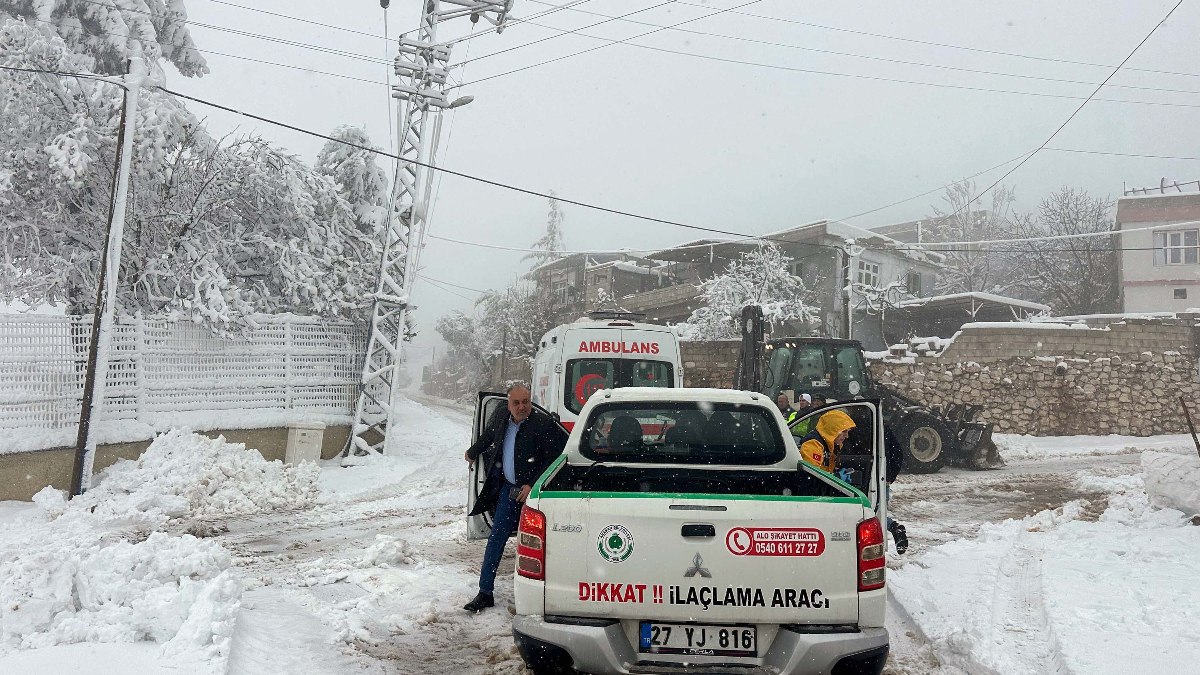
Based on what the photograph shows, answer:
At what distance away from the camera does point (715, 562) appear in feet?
12.3

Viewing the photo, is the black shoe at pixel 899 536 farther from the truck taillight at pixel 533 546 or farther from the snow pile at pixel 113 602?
the snow pile at pixel 113 602

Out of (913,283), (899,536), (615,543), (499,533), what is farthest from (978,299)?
(615,543)

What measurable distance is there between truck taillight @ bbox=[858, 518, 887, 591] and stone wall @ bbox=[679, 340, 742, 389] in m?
22.7

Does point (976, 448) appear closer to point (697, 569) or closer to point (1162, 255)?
point (697, 569)

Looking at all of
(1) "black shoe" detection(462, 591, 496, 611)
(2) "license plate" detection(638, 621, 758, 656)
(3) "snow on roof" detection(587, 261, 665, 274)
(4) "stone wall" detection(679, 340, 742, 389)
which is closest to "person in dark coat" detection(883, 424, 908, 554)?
(1) "black shoe" detection(462, 591, 496, 611)

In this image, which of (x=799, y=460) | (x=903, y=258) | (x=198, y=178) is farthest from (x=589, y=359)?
(x=903, y=258)

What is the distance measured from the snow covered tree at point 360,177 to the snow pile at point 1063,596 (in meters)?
14.3

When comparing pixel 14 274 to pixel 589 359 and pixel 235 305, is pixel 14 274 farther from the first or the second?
pixel 589 359

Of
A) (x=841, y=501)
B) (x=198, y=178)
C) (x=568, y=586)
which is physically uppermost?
(x=198, y=178)

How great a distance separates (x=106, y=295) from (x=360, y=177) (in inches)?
312

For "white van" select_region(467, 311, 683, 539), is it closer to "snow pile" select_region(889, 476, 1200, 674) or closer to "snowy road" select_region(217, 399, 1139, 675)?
"snowy road" select_region(217, 399, 1139, 675)

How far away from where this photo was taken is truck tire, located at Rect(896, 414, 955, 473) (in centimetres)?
1630

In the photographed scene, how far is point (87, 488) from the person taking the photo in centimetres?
1148

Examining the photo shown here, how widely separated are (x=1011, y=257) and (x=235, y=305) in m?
48.3
